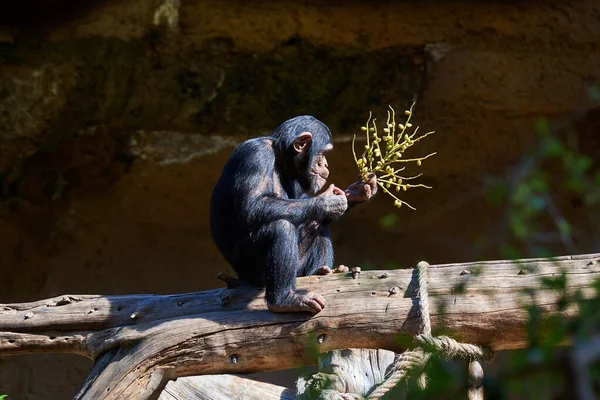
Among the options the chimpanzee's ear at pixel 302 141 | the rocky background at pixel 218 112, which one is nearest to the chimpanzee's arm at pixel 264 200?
the chimpanzee's ear at pixel 302 141

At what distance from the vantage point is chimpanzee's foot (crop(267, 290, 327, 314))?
4.64 metres

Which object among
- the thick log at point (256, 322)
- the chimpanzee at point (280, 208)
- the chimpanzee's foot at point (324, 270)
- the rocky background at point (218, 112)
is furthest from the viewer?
the rocky background at point (218, 112)

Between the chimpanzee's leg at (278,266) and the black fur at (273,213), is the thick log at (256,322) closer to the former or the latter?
the chimpanzee's leg at (278,266)

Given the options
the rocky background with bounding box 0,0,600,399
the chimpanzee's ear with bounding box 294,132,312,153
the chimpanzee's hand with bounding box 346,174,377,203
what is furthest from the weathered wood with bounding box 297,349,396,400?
the rocky background with bounding box 0,0,600,399

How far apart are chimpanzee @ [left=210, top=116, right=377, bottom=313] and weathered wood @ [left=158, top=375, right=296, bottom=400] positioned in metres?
0.69

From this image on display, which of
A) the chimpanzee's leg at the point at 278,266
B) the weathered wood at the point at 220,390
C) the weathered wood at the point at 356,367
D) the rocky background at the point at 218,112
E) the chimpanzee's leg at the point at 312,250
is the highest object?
the rocky background at the point at 218,112

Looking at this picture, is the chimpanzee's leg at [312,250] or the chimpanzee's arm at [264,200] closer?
the chimpanzee's arm at [264,200]

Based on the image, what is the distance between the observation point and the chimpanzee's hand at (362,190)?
18.0ft

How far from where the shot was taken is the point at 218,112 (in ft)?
27.8

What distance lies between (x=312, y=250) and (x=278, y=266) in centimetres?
65

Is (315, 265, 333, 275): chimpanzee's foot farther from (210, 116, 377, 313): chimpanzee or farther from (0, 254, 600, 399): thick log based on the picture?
(0, 254, 600, 399): thick log

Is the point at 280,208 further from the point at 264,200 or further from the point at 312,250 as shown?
the point at 312,250

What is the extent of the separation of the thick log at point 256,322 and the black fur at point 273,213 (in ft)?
0.68

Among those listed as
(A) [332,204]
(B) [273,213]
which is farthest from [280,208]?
(A) [332,204]
